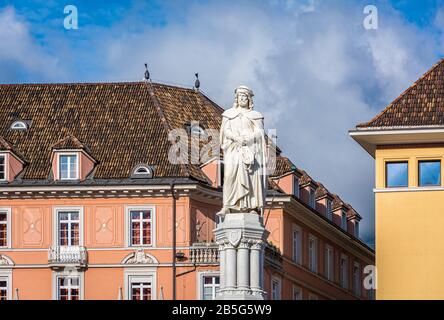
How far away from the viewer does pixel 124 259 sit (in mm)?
84688

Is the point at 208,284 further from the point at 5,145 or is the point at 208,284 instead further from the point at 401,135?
the point at 401,135


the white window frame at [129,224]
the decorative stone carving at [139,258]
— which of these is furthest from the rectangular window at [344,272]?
the decorative stone carving at [139,258]

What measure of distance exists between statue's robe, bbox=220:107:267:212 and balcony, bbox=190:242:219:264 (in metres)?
51.8

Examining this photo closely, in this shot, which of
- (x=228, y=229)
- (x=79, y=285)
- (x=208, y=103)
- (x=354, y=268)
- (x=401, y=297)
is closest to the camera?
(x=228, y=229)

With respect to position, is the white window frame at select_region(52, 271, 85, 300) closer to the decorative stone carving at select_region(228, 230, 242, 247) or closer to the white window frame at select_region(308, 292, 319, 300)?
the white window frame at select_region(308, 292, 319, 300)

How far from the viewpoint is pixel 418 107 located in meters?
68.7

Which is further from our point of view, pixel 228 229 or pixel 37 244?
pixel 37 244

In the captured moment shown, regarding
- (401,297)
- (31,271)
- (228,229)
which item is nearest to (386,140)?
(401,297)

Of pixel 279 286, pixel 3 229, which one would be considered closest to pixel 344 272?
pixel 279 286

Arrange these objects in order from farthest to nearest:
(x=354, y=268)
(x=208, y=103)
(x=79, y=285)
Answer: (x=354, y=268), (x=208, y=103), (x=79, y=285)

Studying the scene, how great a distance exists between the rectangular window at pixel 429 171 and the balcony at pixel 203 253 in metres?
17.7

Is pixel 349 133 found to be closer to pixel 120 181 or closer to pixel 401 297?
pixel 401 297

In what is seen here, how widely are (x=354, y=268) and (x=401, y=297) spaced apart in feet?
131

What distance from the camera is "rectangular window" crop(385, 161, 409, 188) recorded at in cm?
6806
